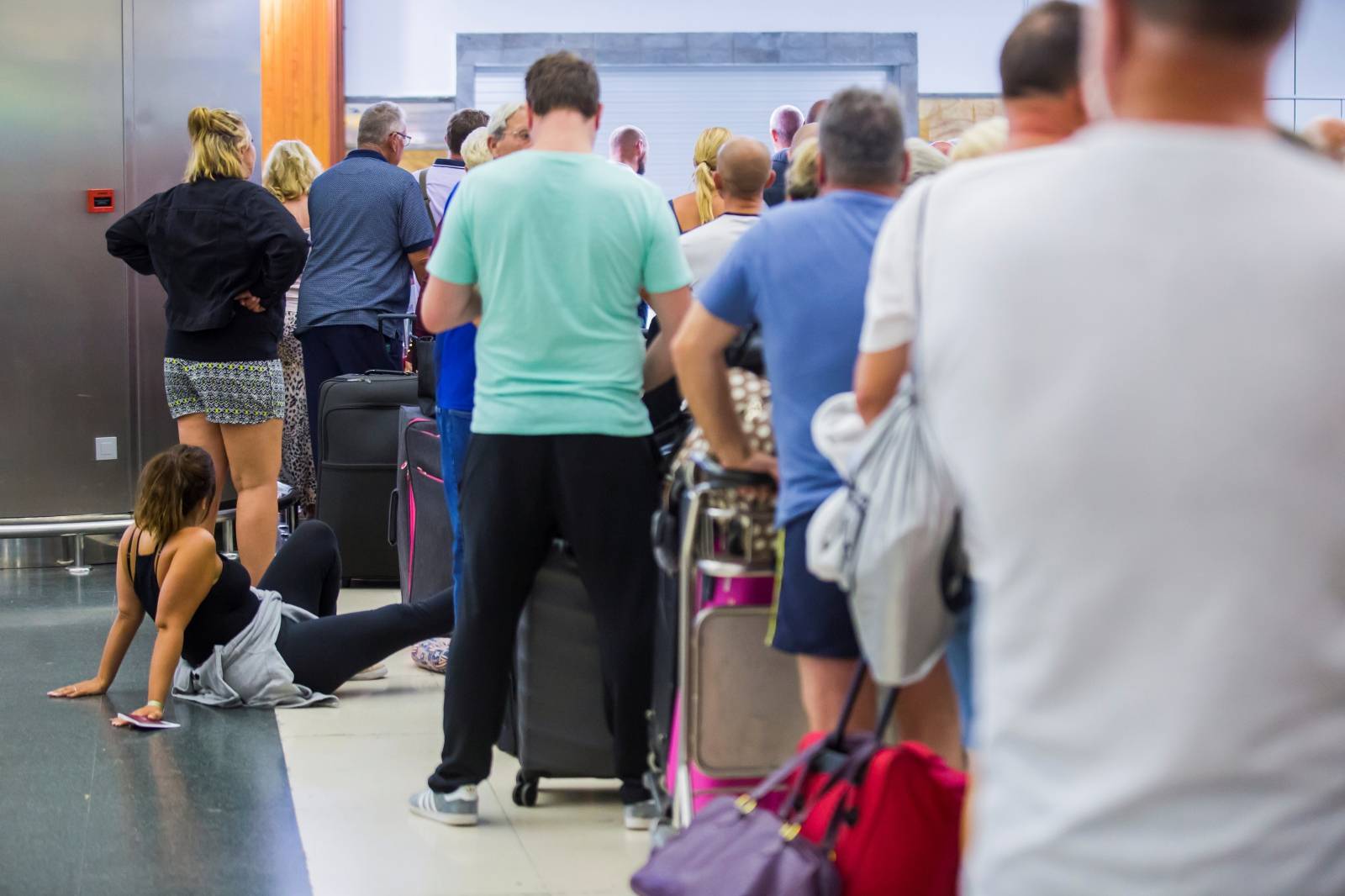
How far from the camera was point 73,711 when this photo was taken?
4.53 meters

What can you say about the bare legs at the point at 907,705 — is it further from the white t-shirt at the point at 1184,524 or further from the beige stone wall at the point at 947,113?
the beige stone wall at the point at 947,113

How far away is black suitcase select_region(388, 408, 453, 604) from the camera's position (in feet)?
15.9

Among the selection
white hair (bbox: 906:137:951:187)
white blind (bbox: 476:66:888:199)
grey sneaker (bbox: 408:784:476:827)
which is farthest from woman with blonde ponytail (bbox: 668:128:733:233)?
white blind (bbox: 476:66:888:199)

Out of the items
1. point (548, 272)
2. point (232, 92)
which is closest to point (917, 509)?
point (548, 272)

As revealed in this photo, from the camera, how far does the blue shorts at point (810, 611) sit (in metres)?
2.56

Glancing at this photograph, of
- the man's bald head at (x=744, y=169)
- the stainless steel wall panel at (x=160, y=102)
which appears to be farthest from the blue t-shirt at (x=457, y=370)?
the stainless steel wall panel at (x=160, y=102)

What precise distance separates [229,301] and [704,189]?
1867mm

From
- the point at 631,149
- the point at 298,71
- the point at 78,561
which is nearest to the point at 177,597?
the point at 631,149

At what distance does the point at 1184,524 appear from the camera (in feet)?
3.36

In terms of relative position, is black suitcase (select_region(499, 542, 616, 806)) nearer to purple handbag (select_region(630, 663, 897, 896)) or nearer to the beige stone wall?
purple handbag (select_region(630, 663, 897, 896))

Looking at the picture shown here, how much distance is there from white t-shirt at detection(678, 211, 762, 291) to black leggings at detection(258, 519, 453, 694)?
4.13 feet

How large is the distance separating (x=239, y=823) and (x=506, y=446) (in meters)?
1.07

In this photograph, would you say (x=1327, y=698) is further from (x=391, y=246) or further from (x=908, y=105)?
(x=908, y=105)

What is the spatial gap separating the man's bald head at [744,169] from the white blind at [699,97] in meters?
8.58
